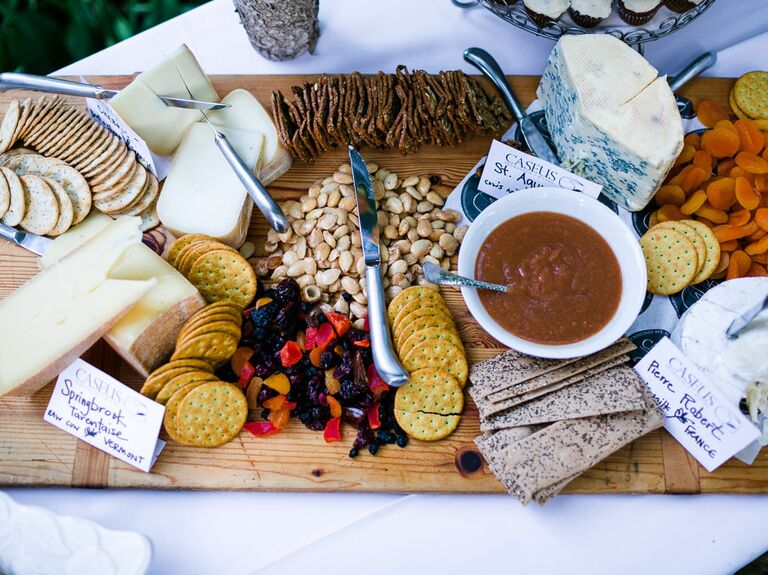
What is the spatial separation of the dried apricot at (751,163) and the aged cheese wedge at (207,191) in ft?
4.55

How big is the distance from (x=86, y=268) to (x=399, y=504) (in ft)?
3.30

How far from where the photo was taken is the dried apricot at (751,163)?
1.85 meters

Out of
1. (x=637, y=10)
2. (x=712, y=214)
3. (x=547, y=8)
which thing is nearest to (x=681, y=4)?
(x=637, y=10)

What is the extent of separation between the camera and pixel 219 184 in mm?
1891

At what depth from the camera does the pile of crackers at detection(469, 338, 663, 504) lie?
157cm

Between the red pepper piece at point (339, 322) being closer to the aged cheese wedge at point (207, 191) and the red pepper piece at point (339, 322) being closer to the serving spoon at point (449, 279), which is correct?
the serving spoon at point (449, 279)

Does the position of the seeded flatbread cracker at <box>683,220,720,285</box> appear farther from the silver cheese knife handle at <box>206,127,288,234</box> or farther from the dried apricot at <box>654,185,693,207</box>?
the silver cheese knife handle at <box>206,127,288,234</box>

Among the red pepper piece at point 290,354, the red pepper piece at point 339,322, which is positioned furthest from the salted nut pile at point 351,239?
the red pepper piece at point 290,354

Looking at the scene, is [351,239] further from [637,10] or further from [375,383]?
[637,10]

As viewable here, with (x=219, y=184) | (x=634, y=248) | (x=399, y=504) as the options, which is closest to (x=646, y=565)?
(x=399, y=504)

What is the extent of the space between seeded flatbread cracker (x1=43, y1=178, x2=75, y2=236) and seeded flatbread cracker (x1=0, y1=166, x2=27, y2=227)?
0.24ft

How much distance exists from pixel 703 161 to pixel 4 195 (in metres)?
1.99

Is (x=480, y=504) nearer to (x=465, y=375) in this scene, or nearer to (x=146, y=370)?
(x=465, y=375)

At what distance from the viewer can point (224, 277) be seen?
182 cm
